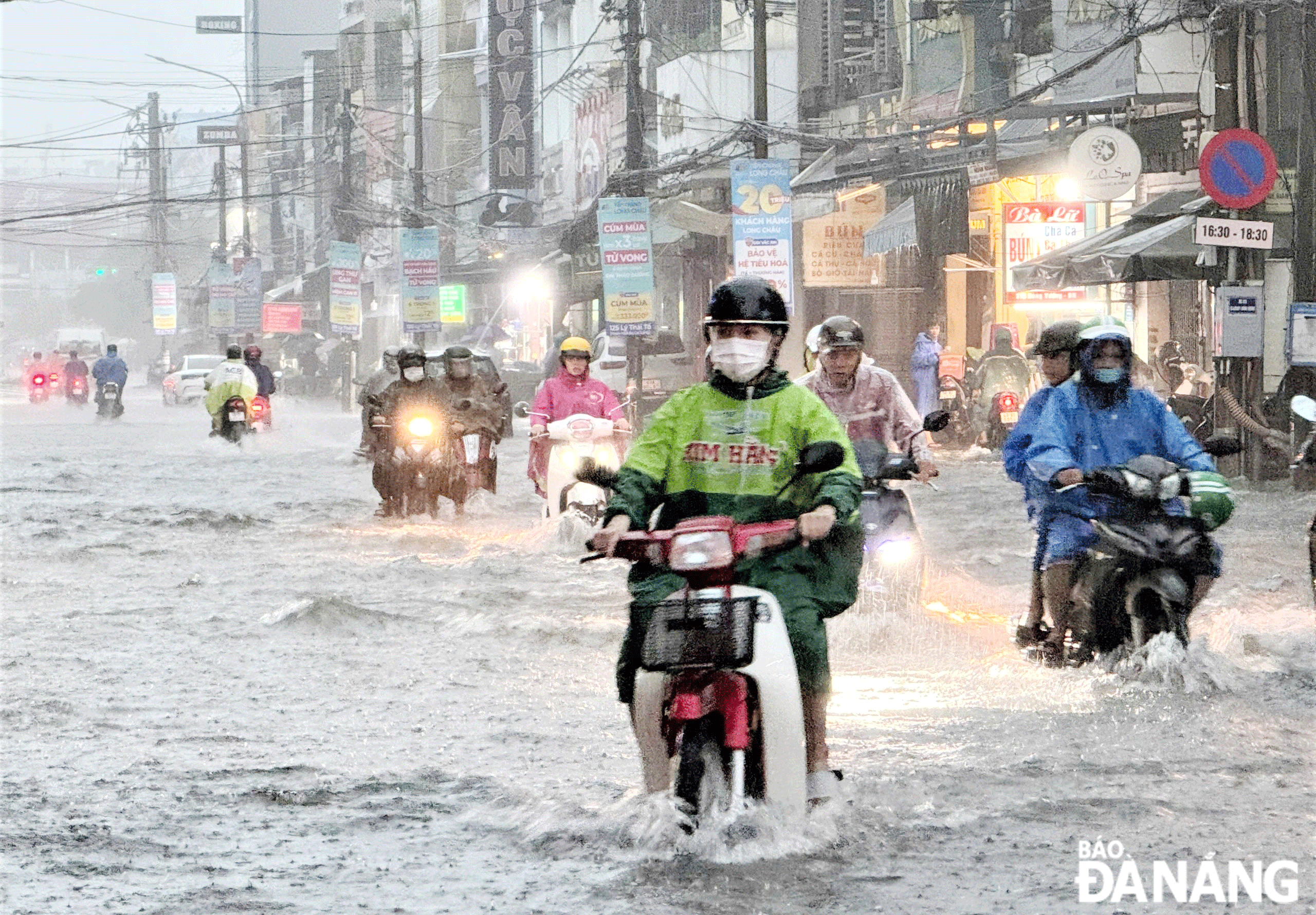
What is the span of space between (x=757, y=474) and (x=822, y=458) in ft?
1.59

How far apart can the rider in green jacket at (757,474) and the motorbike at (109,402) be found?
40.9 meters

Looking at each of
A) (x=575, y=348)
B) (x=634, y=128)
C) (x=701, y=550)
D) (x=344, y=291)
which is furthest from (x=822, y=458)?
(x=344, y=291)

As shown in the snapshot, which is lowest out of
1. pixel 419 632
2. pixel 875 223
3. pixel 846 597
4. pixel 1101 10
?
pixel 419 632

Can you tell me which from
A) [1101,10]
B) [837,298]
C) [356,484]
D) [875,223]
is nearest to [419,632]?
[356,484]

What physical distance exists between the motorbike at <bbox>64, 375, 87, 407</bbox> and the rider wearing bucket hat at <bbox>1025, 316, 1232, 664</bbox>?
1843 inches

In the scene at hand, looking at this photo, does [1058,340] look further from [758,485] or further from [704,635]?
[704,635]

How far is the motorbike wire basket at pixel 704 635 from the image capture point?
17.1ft

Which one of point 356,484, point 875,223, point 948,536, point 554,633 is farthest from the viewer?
point 875,223

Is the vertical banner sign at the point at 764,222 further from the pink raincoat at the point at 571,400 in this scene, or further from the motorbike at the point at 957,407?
the pink raincoat at the point at 571,400

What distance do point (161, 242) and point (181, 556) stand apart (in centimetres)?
6836

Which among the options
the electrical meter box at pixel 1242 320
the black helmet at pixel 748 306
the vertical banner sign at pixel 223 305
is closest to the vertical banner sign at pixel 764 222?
the electrical meter box at pixel 1242 320

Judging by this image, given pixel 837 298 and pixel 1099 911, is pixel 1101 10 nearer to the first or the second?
pixel 837 298

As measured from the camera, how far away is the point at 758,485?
570 cm

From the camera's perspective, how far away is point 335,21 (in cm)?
10169
